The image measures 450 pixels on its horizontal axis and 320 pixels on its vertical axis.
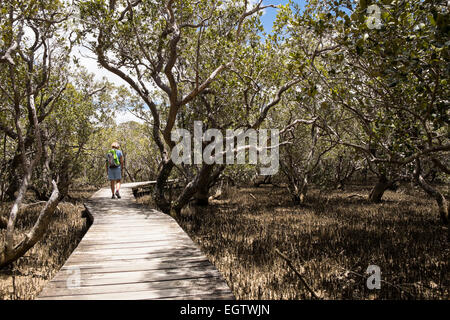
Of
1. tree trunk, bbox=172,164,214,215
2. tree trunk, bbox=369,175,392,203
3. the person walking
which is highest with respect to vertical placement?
the person walking

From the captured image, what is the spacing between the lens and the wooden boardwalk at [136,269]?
97.1 inches

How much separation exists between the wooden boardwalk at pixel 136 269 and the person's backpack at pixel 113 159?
8.62ft

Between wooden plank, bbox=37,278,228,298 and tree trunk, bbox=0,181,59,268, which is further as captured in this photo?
tree trunk, bbox=0,181,59,268

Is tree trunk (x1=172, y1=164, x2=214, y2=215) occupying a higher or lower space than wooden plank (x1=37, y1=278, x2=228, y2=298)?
higher

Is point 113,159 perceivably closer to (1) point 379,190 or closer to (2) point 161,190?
(2) point 161,190

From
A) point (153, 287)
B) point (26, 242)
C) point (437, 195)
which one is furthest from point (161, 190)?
point (437, 195)

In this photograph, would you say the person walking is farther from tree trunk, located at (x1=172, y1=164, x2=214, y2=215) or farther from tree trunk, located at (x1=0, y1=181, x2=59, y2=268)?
tree trunk, located at (x1=0, y1=181, x2=59, y2=268)

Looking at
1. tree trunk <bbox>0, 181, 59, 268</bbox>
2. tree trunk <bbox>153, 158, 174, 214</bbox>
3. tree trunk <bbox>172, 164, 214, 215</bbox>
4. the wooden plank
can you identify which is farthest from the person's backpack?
the wooden plank

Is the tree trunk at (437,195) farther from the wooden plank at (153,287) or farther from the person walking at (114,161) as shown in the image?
the person walking at (114,161)

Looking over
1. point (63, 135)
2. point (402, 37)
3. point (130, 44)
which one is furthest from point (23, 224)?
point (402, 37)

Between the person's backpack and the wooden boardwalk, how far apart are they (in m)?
2.63

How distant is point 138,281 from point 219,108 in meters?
6.81

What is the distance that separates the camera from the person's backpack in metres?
7.02

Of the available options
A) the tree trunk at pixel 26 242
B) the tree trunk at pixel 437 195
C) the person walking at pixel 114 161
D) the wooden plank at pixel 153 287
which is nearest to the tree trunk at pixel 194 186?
the person walking at pixel 114 161
